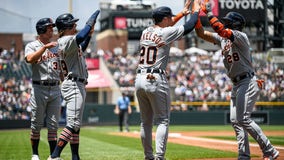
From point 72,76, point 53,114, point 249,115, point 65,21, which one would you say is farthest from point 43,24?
point 249,115

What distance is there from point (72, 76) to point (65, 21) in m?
0.87

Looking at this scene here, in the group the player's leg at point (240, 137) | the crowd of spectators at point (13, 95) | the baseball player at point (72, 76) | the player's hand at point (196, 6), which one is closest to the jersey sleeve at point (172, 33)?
the player's hand at point (196, 6)

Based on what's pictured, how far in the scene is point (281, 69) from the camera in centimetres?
3359

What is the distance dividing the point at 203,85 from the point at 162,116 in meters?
25.6

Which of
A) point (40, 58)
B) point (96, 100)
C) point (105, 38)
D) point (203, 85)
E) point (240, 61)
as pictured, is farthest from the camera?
point (105, 38)

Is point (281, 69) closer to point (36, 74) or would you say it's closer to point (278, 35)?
point (278, 35)

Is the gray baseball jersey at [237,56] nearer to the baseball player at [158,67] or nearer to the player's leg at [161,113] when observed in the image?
the baseball player at [158,67]

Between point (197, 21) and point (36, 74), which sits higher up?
point (197, 21)

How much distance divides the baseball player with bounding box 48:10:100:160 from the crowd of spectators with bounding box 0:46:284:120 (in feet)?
65.8

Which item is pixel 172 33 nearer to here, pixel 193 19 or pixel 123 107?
pixel 193 19

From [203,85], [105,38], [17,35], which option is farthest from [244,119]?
[105,38]

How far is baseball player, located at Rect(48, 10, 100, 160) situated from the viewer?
839cm

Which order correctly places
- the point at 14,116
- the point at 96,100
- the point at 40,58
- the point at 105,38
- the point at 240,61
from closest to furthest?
the point at 240,61 < the point at 40,58 < the point at 14,116 < the point at 96,100 < the point at 105,38

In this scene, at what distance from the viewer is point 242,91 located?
861cm
